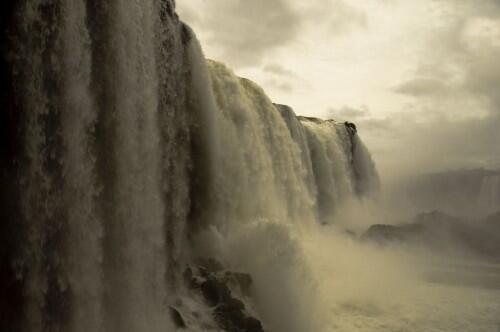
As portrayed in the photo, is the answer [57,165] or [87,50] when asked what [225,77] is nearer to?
[87,50]

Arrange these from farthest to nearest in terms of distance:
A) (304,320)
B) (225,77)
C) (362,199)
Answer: (362,199)
(225,77)
(304,320)

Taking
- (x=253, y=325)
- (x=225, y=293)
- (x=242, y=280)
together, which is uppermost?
(x=242, y=280)

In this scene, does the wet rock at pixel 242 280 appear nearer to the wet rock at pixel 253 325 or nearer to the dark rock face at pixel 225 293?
the dark rock face at pixel 225 293

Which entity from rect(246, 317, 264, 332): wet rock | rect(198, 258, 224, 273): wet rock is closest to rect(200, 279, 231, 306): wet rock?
rect(246, 317, 264, 332): wet rock

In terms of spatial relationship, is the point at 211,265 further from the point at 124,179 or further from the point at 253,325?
the point at 124,179

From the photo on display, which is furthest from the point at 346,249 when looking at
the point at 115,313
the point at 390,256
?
the point at 115,313

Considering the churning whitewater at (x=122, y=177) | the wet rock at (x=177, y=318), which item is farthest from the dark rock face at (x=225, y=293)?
the wet rock at (x=177, y=318)

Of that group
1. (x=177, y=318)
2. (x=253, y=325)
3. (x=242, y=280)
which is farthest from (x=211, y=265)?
(x=177, y=318)
